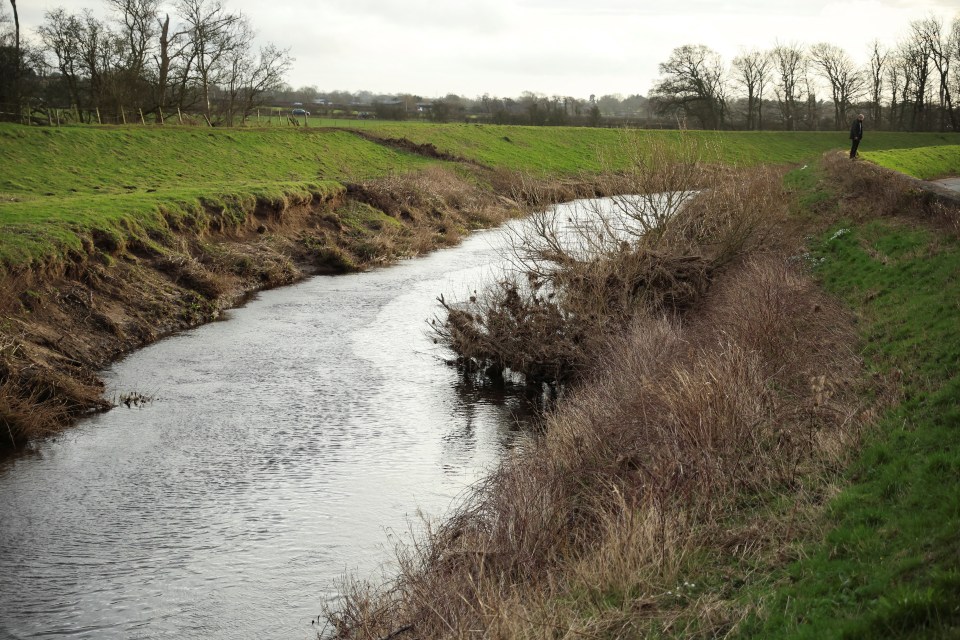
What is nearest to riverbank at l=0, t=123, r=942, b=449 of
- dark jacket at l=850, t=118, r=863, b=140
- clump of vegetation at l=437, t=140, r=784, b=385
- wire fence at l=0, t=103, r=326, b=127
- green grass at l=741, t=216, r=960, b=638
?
clump of vegetation at l=437, t=140, r=784, b=385

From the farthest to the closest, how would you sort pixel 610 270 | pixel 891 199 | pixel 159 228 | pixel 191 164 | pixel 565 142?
pixel 565 142 < pixel 191 164 < pixel 159 228 < pixel 891 199 < pixel 610 270

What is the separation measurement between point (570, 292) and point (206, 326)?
10502mm

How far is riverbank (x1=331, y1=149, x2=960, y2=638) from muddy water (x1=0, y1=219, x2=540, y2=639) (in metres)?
1.16

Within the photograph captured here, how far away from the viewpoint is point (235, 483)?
12.1 m

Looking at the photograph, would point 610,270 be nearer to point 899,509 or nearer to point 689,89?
point 899,509

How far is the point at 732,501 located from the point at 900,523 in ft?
6.48

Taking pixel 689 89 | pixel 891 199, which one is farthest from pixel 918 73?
pixel 891 199

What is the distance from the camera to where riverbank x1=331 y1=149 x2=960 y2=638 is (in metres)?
6.48

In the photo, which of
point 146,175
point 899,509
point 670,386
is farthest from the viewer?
point 146,175

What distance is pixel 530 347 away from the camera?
16.4 m

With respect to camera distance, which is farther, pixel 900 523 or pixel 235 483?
pixel 235 483

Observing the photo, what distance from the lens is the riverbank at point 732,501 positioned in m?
6.48

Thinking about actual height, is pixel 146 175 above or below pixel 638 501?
above

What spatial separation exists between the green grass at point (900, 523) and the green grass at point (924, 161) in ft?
102
